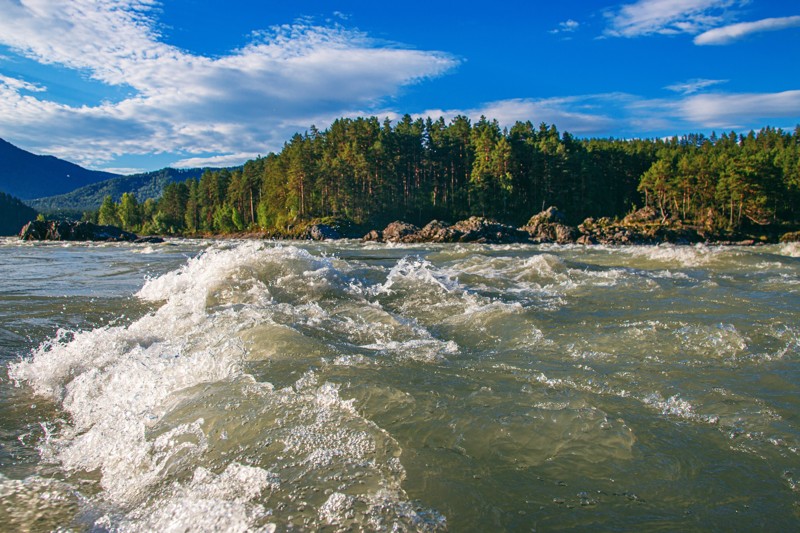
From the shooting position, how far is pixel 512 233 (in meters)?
54.5

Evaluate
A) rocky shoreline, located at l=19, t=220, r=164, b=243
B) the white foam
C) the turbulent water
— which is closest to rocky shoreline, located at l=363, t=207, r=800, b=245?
rocky shoreline, located at l=19, t=220, r=164, b=243

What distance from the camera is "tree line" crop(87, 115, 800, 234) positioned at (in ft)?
223

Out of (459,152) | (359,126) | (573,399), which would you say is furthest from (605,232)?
(573,399)

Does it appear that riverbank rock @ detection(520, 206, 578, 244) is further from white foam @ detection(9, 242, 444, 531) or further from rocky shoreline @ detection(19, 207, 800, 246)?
white foam @ detection(9, 242, 444, 531)

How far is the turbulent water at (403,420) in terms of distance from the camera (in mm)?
2721

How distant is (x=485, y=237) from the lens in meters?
52.6

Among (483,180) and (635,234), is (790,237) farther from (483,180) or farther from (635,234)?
(483,180)

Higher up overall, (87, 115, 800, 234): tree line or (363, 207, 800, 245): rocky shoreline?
(87, 115, 800, 234): tree line

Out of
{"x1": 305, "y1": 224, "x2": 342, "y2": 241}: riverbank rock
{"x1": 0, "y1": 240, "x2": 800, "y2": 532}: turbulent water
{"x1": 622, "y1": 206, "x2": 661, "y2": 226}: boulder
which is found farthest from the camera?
{"x1": 622, "y1": 206, "x2": 661, "y2": 226}: boulder

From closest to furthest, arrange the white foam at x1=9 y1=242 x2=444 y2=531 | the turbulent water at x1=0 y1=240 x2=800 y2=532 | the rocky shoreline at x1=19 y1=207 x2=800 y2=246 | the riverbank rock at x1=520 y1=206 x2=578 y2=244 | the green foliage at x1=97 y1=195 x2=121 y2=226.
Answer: the turbulent water at x1=0 y1=240 x2=800 y2=532
the white foam at x1=9 y1=242 x2=444 y2=531
the rocky shoreline at x1=19 y1=207 x2=800 y2=246
the riverbank rock at x1=520 y1=206 x2=578 y2=244
the green foliage at x1=97 y1=195 x2=121 y2=226

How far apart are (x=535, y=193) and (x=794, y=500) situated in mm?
78273

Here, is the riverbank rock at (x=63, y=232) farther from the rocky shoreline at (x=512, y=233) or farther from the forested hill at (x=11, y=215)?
the forested hill at (x=11, y=215)

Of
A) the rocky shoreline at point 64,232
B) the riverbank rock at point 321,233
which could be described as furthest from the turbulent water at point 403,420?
the rocky shoreline at point 64,232

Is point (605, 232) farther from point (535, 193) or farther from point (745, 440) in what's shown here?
point (745, 440)
